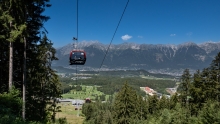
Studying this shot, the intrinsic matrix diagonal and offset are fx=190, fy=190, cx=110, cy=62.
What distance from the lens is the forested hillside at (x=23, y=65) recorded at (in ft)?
36.1

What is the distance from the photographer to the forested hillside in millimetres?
11008

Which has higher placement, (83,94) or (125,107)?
(125,107)

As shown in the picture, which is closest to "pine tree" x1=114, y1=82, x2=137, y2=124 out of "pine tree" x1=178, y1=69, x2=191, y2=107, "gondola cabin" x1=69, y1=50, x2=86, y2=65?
"pine tree" x1=178, y1=69, x2=191, y2=107

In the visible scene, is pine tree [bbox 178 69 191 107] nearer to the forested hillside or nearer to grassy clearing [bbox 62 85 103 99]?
the forested hillside

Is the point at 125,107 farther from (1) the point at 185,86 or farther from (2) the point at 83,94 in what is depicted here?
(2) the point at 83,94

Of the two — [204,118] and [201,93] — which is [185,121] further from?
[201,93]

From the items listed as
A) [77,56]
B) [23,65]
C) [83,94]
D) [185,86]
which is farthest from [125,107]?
[83,94]

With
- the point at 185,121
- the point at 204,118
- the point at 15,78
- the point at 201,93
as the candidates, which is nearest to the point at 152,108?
the point at 201,93

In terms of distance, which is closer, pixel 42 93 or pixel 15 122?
pixel 15 122

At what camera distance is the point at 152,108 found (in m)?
47.7

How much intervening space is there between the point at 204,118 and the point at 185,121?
477 cm

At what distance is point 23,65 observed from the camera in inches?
519

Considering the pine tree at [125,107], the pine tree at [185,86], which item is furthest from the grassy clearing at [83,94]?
the pine tree at [185,86]

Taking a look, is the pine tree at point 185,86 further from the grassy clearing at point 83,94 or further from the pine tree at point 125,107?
the grassy clearing at point 83,94
